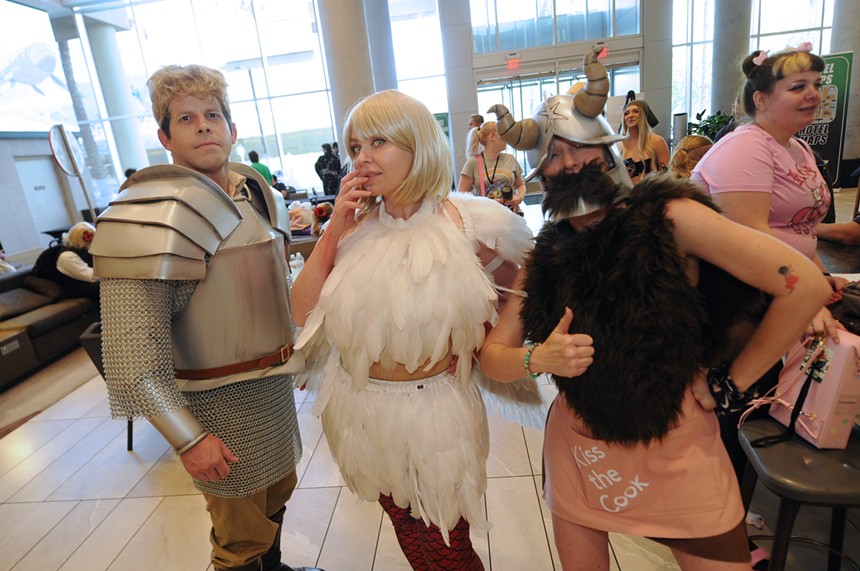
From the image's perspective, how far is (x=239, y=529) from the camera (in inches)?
57.9

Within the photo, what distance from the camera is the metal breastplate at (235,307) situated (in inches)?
51.1

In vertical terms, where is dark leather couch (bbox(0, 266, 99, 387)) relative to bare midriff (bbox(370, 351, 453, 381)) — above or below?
below

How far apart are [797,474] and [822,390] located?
222 millimetres

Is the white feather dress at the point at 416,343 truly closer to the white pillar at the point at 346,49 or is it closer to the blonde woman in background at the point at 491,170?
the blonde woman in background at the point at 491,170

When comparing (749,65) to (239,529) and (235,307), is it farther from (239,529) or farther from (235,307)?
(239,529)

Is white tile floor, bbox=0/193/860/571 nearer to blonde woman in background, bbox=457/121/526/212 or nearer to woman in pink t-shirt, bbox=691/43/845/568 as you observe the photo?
woman in pink t-shirt, bbox=691/43/845/568

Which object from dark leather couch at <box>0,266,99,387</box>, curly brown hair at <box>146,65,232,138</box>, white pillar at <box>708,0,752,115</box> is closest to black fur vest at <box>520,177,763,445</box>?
curly brown hair at <box>146,65,232,138</box>

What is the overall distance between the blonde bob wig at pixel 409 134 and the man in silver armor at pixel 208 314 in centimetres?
46

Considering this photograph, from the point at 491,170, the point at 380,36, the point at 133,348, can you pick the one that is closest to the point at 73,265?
the point at 491,170

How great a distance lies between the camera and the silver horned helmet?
3.16 ft

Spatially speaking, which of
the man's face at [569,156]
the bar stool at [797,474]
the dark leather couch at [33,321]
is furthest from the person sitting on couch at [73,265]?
the bar stool at [797,474]

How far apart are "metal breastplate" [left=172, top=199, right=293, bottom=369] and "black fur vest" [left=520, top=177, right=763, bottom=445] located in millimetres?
865

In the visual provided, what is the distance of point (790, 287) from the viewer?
0.86 meters

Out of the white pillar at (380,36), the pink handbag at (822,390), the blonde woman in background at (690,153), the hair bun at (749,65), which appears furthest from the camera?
the white pillar at (380,36)
